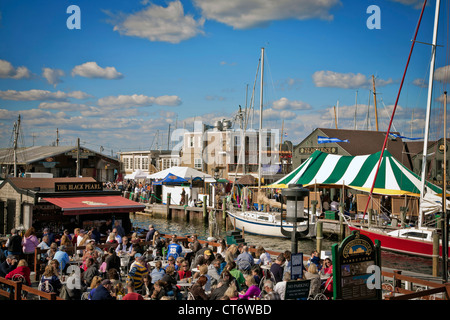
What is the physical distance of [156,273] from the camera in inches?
426

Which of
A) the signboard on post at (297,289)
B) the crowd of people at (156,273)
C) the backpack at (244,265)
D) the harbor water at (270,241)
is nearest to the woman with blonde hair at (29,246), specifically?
the crowd of people at (156,273)

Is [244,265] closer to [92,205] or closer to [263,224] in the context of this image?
[92,205]

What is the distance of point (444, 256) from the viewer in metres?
13.0

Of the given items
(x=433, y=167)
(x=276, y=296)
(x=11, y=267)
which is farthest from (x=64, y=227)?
(x=433, y=167)

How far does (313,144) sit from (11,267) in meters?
36.2

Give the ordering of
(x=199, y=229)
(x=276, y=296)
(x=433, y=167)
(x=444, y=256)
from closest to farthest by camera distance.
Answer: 1. (x=276, y=296)
2. (x=444, y=256)
3. (x=199, y=229)
4. (x=433, y=167)

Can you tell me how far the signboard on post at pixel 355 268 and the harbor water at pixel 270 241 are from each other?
1176 centimetres

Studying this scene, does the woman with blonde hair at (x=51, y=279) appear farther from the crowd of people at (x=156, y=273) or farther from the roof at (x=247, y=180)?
the roof at (x=247, y=180)

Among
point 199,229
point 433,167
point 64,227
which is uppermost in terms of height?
point 433,167

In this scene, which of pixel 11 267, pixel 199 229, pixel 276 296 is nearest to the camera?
pixel 276 296

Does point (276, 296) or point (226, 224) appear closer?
Answer: point (276, 296)

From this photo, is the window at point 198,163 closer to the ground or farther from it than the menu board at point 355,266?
farther from it

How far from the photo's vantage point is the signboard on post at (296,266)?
10.4 metres
